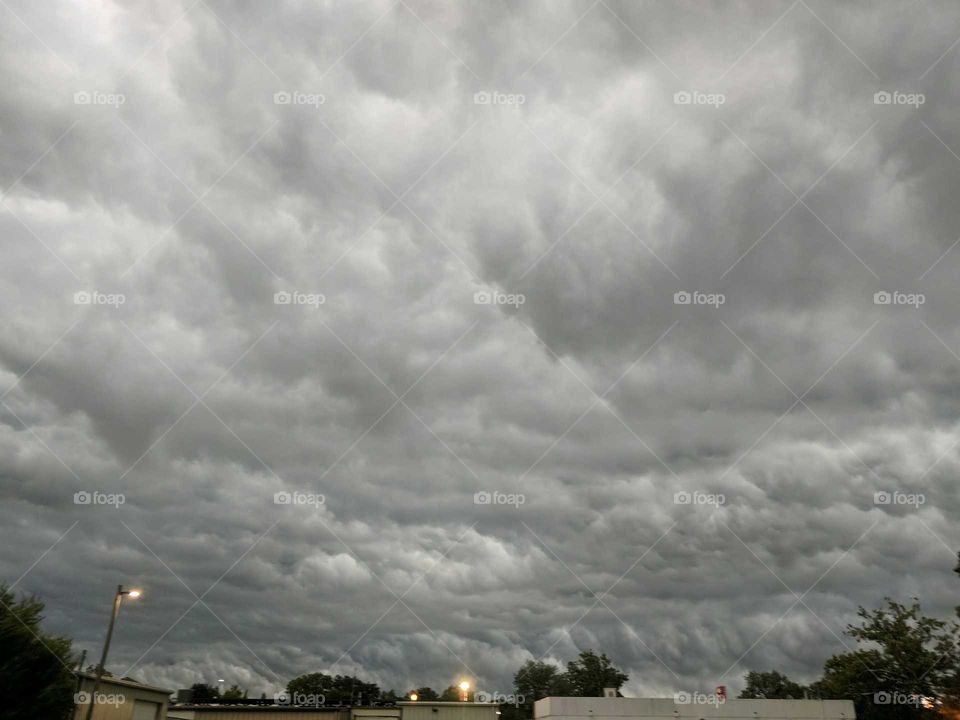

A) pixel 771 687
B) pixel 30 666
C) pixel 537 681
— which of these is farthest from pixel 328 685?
pixel 30 666

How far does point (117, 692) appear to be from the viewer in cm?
4588

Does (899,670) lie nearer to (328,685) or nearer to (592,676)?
(592,676)

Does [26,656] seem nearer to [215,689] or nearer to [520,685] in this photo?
[520,685]

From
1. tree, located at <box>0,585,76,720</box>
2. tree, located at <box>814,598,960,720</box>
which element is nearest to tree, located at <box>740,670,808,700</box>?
tree, located at <box>814,598,960,720</box>

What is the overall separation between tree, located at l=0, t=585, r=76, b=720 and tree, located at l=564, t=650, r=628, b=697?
104374 millimetres

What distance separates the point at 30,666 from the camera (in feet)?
110

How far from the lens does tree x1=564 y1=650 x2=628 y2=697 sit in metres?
124

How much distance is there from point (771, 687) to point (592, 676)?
3864cm

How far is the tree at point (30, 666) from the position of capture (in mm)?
32562

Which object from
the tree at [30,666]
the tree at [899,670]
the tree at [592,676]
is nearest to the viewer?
the tree at [30,666]

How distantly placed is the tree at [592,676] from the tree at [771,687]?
2625 centimetres

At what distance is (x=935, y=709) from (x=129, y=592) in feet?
218

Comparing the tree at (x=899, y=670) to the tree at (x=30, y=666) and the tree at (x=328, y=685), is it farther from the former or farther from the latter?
the tree at (x=328, y=685)

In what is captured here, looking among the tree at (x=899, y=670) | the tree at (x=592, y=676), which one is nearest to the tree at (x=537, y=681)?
the tree at (x=592, y=676)
